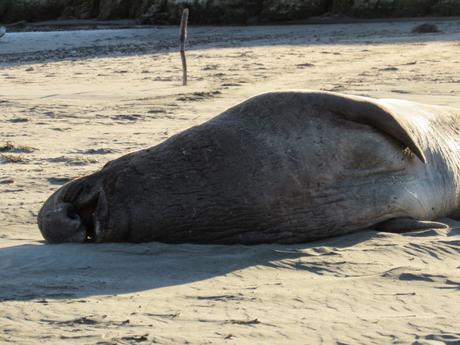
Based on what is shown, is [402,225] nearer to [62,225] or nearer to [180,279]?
[180,279]

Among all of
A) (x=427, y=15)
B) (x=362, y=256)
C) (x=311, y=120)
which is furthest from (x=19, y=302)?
(x=427, y=15)

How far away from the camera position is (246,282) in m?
5.00

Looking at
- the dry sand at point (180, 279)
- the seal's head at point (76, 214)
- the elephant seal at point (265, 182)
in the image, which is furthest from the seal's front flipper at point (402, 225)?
the seal's head at point (76, 214)

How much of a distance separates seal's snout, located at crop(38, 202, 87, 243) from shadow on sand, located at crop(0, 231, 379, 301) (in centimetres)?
14

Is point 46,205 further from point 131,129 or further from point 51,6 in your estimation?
point 51,6

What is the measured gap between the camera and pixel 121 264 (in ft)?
17.7

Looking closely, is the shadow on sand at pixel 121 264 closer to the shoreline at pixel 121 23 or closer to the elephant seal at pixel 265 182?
the elephant seal at pixel 265 182

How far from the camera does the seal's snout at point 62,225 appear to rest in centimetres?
601

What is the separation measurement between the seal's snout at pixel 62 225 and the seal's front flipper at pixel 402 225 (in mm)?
1757

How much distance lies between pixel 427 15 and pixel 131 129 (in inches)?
925

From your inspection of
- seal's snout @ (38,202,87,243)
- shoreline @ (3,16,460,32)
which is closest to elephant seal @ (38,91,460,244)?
seal's snout @ (38,202,87,243)

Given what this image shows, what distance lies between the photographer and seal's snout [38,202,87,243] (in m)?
6.01

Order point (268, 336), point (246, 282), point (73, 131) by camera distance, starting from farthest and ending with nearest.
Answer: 1. point (73, 131)
2. point (246, 282)
3. point (268, 336)

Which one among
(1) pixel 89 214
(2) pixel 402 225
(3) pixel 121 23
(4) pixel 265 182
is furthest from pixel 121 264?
(3) pixel 121 23
